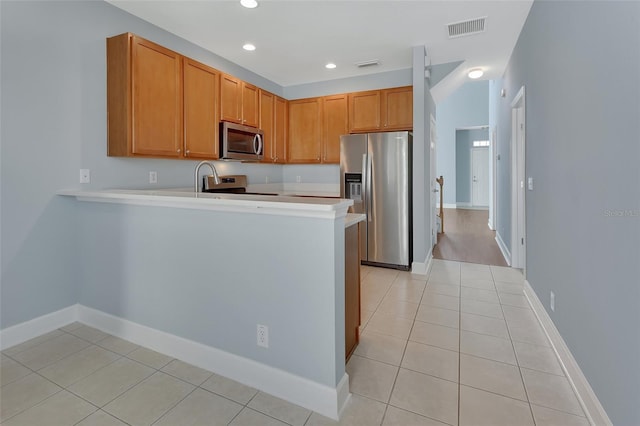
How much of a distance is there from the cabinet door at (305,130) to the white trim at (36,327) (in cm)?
335

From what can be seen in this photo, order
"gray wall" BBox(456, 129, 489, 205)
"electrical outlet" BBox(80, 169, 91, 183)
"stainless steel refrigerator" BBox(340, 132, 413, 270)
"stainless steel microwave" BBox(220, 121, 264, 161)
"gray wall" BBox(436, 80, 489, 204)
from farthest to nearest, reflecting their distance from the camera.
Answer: "gray wall" BBox(456, 129, 489, 205), "gray wall" BBox(436, 80, 489, 204), "stainless steel refrigerator" BBox(340, 132, 413, 270), "stainless steel microwave" BBox(220, 121, 264, 161), "electrical outlet" BBox(80, 169, 91, 183)

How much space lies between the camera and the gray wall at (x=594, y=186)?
48.6 inches

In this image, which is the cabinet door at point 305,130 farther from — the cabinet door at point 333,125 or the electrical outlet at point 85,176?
the electrical outlet at point 85,176

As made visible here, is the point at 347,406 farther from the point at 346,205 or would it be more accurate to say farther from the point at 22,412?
the point at 22,412

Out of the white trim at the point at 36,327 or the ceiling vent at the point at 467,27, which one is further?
the ceiling vent at the point at 467,27

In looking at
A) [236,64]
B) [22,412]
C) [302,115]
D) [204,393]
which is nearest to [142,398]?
[204,393]

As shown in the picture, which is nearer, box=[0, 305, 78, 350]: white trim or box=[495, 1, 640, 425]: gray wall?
box=[495, 1, 640, 425]: gray wall

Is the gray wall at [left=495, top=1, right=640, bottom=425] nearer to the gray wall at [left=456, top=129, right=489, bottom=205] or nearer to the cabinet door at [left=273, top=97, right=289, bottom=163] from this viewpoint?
the cabinet door at [left=273, top=97, right=289, bottom=163]

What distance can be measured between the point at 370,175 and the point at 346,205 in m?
2.66

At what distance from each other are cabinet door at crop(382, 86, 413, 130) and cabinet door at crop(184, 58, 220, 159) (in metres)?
2.18

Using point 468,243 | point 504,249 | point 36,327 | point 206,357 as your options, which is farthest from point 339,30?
point 468,243

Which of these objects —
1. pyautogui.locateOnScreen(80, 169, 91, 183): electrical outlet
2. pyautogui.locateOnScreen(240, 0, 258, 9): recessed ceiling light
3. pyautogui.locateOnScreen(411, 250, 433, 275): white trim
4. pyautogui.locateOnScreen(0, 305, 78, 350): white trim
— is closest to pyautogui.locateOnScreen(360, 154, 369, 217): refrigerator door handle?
pyautogui.locateOnScreen(411, 250, 433, 275): white trim

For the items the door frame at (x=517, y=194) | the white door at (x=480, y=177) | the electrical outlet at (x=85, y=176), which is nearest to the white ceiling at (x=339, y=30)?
the door frame at (x=517, y=194)

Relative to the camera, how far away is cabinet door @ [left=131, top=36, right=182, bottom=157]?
2.68m
